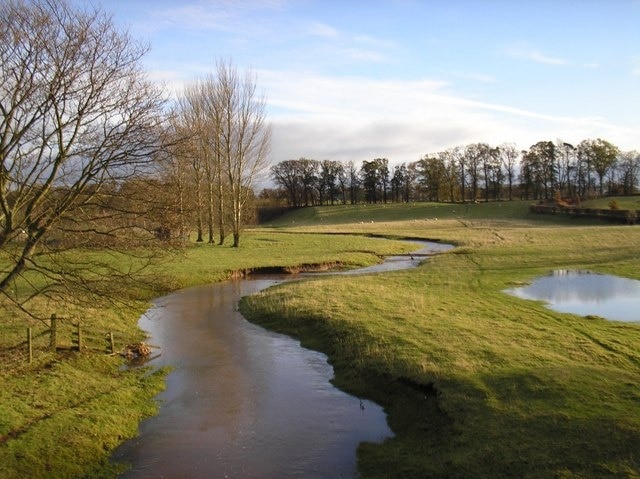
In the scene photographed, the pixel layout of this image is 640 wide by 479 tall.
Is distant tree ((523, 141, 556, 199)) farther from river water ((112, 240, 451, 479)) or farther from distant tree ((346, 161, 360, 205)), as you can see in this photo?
river water ((112, 240, 451, 479))

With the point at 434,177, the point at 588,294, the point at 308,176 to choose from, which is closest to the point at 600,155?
the point at 434,177

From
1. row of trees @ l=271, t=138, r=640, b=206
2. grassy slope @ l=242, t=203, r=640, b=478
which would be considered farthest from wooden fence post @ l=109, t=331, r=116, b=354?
row of trees @ l=271, t=138, r=640, b=206

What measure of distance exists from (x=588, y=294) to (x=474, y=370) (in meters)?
12.8

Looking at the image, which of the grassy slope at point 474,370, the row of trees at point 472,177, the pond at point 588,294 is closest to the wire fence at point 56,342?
the grassy slope at point 474,370

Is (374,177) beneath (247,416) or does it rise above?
above

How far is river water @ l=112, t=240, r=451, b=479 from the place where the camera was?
980 centimetres

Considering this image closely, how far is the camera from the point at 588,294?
22.9 metres

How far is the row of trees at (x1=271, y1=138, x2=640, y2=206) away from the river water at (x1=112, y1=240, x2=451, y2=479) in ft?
291

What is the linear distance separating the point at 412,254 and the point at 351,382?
29.5 m

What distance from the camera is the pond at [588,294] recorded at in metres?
19.3

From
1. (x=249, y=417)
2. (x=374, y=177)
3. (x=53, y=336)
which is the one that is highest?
(x=374, y=177)

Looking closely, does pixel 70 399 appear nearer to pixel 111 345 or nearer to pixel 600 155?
pixel 111 345

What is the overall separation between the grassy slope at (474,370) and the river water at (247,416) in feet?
2.27

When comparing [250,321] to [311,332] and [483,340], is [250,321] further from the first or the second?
[483,340]
